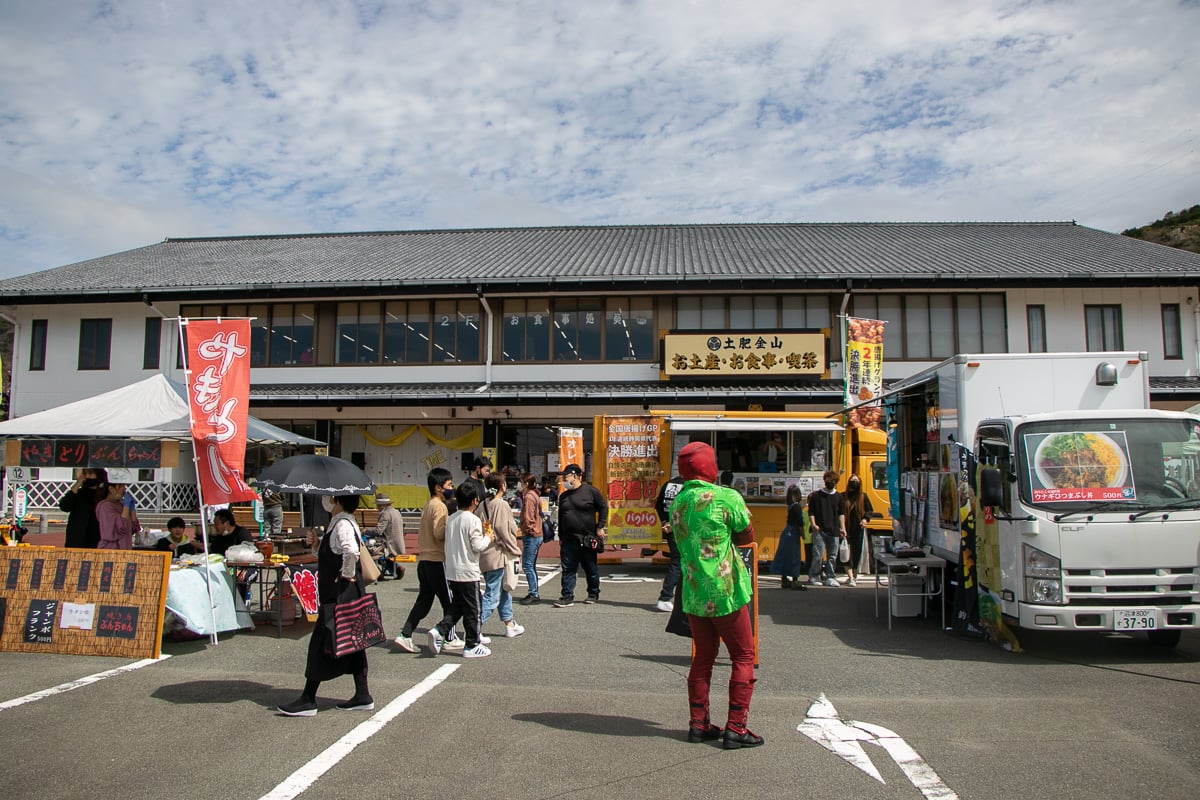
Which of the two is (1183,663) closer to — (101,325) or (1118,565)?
(1118,565)

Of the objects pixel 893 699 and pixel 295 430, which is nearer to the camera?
pixel 893 699

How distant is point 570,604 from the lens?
1078 cm

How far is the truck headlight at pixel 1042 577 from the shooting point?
286 inches

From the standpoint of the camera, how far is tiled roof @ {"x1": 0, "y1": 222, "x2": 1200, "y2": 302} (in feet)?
70.7

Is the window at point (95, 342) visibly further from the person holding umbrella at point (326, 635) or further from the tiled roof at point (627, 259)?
the person holding umbrella at point (326, 635)

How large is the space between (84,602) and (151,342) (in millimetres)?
17825

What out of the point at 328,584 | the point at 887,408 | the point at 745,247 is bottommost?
the point at 328,584

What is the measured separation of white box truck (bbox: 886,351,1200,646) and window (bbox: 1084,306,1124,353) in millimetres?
14946

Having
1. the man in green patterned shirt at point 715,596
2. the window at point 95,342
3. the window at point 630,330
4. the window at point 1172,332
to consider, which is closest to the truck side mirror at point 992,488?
the man in green patterned shirt at point 715,596

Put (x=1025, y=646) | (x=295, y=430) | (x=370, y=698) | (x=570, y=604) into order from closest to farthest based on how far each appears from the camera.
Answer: (x=370, y=698) < (x=1025, y=646) < (x=570, y=604) < (x=295, y=430)

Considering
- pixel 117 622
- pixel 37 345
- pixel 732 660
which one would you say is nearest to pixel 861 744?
pixel 732 660

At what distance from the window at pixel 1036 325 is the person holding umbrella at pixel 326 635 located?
20.2 meters

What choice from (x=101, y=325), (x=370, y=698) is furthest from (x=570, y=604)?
(x=101, y=325)

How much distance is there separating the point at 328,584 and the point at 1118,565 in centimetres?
642
